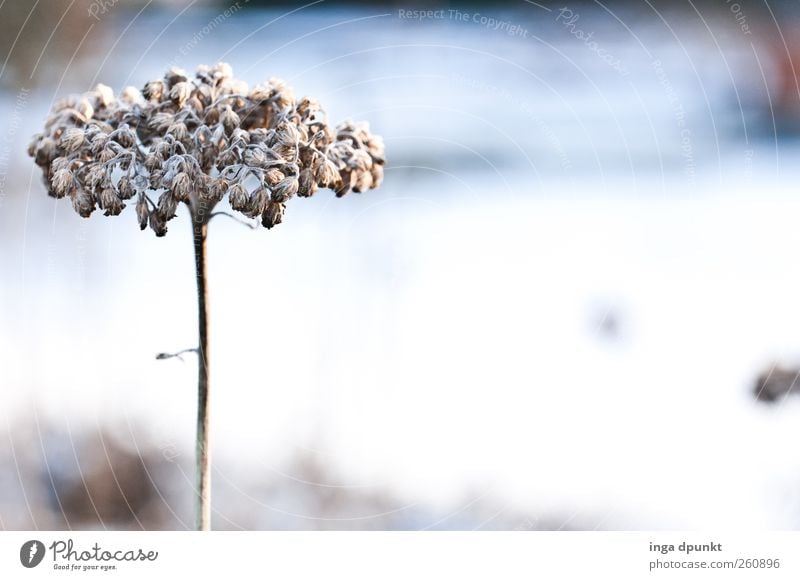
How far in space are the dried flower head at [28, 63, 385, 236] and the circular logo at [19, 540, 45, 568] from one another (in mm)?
491

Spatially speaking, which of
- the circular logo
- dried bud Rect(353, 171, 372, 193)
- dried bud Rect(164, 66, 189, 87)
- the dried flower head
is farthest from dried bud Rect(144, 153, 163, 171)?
the circular logo

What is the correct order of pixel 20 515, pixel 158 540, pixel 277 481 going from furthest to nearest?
pixel 277 481 < pixel 20 515 < pixel 158 540

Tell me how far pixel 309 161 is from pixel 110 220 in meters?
0.63

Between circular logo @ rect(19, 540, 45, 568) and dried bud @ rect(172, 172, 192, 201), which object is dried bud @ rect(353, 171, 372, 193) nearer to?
dried bud @ rect(172, 172, 192, 201)

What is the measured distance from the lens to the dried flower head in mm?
682

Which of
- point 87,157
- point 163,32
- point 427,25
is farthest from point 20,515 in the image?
point 427,25

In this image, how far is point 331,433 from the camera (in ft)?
4.09

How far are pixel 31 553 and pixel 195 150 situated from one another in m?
0.62

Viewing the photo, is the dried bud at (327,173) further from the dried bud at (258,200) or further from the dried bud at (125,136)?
the dried bud at (125,136)

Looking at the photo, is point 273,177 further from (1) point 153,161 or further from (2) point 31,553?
(2) point 31,553

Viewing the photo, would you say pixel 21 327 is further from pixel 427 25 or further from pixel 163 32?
pixel 427 25

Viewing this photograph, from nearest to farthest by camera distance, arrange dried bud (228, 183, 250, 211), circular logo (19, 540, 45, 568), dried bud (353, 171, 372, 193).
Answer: dried bud (228, 183, 250, 211) → dried bud (353, 171, 372, 193) → circular logo (19, 540, 45, 568)

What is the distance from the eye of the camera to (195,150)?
688 millimetres

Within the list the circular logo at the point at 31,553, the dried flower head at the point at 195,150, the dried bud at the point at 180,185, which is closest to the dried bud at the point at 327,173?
the dried flower head at the point at 195,150
